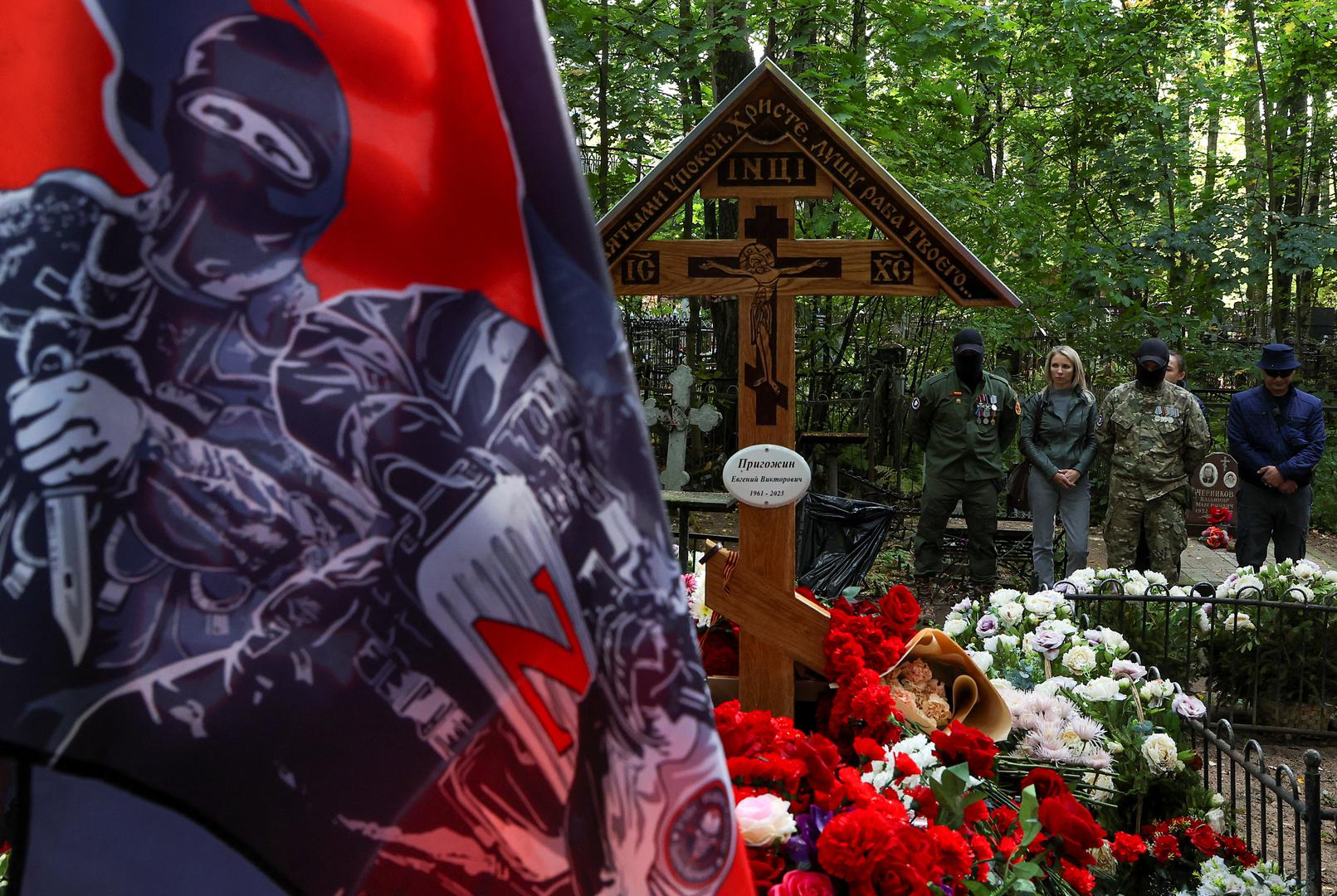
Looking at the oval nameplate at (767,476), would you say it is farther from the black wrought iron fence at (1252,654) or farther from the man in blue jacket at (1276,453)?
the man in blue jacket at (1276,453)

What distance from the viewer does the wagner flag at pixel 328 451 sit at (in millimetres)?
820

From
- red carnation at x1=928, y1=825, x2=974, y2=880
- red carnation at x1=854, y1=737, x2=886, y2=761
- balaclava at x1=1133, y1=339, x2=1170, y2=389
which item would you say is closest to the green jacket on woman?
balaclava at x1=1133, y1=339, x2=1170, y2=389

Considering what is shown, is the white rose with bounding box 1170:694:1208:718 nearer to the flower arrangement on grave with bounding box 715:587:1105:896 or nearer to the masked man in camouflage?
the flower arrangement on grave with bounding box 715:587:1105:896

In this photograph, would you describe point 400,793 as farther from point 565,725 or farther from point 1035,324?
point 1035,324

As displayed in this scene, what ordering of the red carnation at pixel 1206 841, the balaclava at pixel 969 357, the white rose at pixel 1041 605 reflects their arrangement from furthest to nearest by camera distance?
the balaclava at pixel 969 357
the white rose at pixel 1041 605
the red carnation at pixel 1206 841

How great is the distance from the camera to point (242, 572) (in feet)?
2.74

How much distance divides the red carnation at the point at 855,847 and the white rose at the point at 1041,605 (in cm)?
260

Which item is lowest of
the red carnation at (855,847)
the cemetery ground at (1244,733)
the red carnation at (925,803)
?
the cemetery ground at (1244,733)

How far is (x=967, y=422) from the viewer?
892 cm

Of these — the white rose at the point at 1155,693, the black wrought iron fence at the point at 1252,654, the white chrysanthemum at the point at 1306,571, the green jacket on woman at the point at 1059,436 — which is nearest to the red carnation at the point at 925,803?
the white rose at the point at 1155,693

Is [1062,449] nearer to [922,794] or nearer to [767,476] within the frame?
[767,476]

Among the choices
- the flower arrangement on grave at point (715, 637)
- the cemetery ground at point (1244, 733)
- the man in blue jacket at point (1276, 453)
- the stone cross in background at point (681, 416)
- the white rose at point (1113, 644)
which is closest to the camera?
the flower arrangement on grave at point (715, 637)

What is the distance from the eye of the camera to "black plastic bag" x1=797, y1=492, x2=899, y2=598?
19.4 feet

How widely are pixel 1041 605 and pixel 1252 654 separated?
2432 mm
